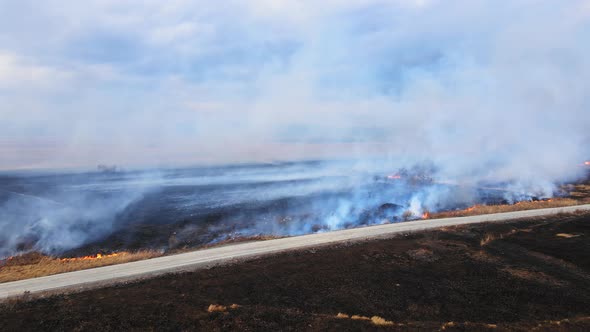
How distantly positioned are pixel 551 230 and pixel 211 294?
28311mm

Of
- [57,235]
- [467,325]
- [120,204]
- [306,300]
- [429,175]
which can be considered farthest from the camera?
[429,175]

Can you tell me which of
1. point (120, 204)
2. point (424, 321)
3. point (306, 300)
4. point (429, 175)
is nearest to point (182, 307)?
point (306, 300)

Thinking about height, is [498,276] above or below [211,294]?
below

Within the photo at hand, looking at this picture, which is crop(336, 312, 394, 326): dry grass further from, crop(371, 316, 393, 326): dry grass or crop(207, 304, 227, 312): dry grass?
crop(207, 304, 227, 312): dry grass

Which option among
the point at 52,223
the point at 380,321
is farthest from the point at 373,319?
the point at 52,223

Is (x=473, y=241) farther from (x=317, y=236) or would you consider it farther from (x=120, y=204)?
(x=120, y=204)

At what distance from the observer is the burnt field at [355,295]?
12.2 metres

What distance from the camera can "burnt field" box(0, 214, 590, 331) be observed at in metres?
12.2

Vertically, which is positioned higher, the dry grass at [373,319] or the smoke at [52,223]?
the dry grass at [373,319]

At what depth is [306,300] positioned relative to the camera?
1450 cm

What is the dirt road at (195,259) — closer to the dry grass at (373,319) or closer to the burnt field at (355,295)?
the burnt field at (355,295)

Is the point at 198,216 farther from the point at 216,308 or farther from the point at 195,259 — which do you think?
the point at 216,308

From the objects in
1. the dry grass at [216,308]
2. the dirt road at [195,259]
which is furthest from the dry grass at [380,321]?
the dirt road at [195,259]

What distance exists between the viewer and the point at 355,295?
14.9 metres
